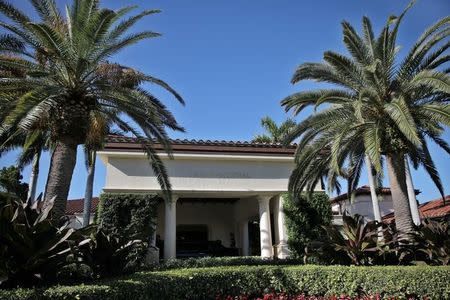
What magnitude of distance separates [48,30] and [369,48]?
1001 centimetres

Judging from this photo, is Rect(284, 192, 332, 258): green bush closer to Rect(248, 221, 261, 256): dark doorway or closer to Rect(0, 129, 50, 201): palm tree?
Rect(248, 221, 261, 256): dark doorway

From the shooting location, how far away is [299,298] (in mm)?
9047

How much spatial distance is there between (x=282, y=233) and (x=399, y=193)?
24.0 ft

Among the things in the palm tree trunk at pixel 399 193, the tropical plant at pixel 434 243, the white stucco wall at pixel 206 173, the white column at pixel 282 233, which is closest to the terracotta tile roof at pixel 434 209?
the white column at pixel 282 233

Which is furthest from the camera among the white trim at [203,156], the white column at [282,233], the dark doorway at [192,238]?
the dark doorway at [192,238]

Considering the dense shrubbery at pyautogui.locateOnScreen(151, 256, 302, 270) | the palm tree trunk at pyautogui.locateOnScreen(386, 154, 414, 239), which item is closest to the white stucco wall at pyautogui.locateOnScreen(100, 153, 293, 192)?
the dense shrubbery at pyautogui.locateOnScreen(151, 256, 302, 270)

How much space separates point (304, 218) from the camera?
1867 cm

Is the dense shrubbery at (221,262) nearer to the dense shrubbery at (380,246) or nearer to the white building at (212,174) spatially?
the white building at (212,174)

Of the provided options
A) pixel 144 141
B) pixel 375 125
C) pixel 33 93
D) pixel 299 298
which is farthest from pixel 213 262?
pixel 33 93

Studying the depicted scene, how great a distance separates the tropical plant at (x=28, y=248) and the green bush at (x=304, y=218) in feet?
41.9

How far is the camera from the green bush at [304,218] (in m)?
18.3

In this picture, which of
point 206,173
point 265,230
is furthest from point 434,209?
point 206,173

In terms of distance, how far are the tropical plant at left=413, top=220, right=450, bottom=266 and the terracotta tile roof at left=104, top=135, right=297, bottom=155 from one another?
798cm

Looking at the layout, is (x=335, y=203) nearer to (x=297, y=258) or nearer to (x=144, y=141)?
(x=297, y=258)
